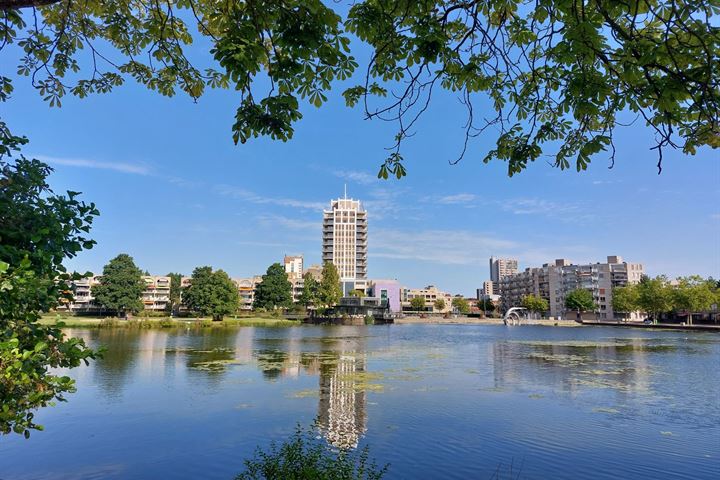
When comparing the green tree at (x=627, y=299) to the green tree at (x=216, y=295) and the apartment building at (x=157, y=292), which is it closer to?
the green tree at (x=216, y=295)

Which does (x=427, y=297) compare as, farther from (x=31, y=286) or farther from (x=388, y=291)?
(x=31, y=286)

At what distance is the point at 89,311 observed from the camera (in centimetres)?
9912

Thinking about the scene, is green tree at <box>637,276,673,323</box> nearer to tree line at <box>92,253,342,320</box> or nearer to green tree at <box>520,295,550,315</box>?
green tree at <box>520,295,550,315</box>

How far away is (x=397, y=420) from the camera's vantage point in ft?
43.4

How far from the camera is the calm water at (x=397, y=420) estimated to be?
32.4 ft

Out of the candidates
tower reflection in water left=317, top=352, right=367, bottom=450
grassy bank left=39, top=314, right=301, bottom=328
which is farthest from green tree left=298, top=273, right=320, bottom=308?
tower reflection in water left=317, top=352, right=367, bottom=450

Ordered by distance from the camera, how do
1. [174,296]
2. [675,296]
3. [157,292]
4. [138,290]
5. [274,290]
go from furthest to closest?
1. [157,292]
2. [174,296]
3. [274,290]
4. [675,296]
5. [138,290]

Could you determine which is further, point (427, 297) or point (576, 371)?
point (427, 297)

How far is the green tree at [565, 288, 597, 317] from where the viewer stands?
121500mm

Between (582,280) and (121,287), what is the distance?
123 meters

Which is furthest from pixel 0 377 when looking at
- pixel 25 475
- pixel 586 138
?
pixel 25 475

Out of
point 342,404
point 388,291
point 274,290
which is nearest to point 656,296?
point 274,290

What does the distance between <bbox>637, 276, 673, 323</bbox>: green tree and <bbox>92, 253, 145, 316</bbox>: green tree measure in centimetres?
9814

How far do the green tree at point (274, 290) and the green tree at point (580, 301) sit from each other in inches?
3091
